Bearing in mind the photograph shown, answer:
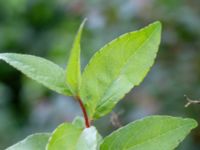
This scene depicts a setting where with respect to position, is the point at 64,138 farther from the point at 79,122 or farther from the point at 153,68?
the point at 153,68

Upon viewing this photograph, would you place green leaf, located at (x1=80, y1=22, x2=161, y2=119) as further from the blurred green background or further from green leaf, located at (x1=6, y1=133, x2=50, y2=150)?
the blurred green background

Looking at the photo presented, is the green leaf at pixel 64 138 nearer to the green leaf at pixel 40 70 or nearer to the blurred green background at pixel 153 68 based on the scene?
the green leaf at pixel 40 70

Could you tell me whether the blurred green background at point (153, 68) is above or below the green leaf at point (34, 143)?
below

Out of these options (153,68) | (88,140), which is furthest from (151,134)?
(153,68)

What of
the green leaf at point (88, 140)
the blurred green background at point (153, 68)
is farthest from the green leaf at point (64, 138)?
the blurred green background at point (153, 68)

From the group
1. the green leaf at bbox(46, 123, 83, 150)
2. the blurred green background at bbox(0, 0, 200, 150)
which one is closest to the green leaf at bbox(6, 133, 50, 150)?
the green leaf at bbox(46, 123, 83, 150)

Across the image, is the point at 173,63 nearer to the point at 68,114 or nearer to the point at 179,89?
the point at 179,89
